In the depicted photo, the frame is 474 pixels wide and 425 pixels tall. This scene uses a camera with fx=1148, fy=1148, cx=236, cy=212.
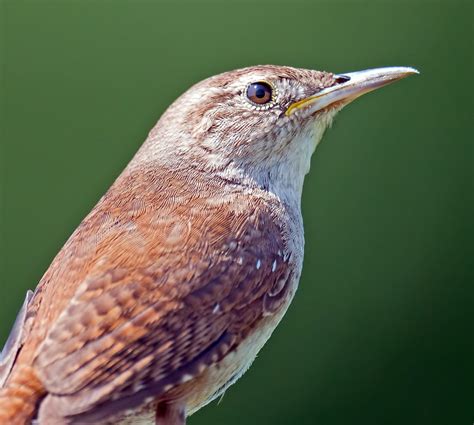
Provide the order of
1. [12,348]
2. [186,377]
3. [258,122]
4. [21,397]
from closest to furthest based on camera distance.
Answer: [21,397]
[186,377]
[12,348]
[258,122]

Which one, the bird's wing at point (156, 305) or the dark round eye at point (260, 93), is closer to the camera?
the bird's wing at point (156, 305)

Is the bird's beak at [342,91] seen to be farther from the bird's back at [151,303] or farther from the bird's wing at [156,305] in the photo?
the bird's wing at [156,305]

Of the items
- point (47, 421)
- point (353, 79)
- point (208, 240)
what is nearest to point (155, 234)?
point (208, 240)

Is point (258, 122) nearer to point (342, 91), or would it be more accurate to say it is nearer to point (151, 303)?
point (342, 91)

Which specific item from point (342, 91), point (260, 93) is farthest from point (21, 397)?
point (342, 91)

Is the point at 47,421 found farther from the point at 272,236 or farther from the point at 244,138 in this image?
the point at 244,138

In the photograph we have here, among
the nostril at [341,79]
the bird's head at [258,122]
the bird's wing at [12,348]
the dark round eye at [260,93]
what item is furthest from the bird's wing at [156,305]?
the nostril at [341,79]
